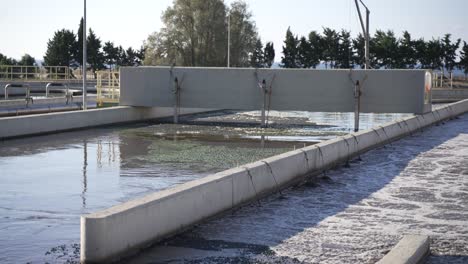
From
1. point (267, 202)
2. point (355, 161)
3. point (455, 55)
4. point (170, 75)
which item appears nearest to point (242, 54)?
point (455, 55)

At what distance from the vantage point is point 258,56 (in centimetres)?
9619

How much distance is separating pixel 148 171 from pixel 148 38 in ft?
228

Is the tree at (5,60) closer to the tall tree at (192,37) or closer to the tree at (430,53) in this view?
the tall tree at (192,37)

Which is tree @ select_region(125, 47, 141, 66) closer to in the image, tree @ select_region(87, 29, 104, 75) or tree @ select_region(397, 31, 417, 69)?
tree @ select_region(87, 29, 104, 75)

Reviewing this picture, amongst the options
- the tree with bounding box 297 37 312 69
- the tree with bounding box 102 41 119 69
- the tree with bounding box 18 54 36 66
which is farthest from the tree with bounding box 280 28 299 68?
the tree with bounding box 18 54 36 66

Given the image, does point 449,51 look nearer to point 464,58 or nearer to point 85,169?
point 464,58

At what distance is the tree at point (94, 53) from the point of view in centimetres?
8875

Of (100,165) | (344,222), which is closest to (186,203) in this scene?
(344,222)

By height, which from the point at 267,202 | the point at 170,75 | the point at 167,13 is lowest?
the point at 267,202

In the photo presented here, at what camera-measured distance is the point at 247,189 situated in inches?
540

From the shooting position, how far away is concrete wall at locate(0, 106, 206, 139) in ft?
81.9

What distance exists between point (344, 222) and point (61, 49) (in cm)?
7775

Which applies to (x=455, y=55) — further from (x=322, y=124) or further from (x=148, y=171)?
(x=148, y=171)

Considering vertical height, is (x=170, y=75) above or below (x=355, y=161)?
above
